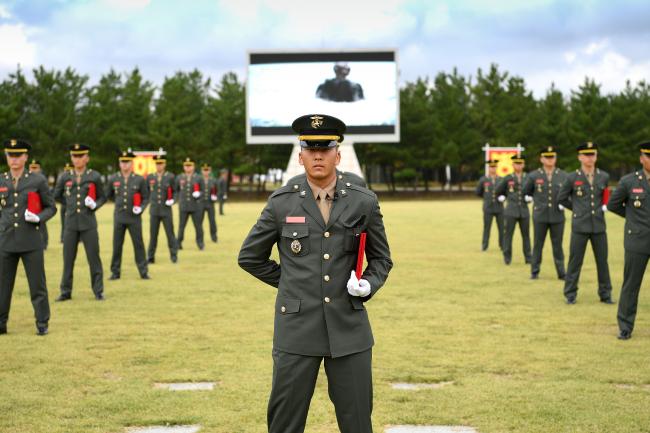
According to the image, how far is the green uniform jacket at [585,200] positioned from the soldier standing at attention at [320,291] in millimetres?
8266

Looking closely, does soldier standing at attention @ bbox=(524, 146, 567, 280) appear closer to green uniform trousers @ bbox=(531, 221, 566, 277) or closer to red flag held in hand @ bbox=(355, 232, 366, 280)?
green uniform trousers @ bbox=(531, 221, 566, 277)

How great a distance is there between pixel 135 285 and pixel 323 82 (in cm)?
3779

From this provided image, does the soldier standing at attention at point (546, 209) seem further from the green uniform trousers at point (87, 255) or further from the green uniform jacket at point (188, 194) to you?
the green uniform jacket at point (188, 194)

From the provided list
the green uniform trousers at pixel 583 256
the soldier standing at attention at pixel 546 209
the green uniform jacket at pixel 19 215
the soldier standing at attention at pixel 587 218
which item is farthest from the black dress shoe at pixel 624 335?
the green uniform jacket at pixel 19 215

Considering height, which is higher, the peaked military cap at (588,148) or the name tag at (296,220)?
the peaked military cap at (588,148)

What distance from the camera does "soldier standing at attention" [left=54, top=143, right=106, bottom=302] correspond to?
511 inches

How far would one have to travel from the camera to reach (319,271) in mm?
4605

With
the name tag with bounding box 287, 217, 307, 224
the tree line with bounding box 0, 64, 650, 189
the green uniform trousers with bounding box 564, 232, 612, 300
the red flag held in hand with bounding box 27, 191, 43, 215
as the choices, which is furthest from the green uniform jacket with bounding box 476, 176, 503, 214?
the tree line with bounding box 0, 64, 650, 189

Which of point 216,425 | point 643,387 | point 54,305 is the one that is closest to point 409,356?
point 643,387

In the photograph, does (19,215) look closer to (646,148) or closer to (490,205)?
(646,148)

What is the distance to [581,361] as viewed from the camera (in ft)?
28.0

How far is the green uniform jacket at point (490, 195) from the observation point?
21750mm

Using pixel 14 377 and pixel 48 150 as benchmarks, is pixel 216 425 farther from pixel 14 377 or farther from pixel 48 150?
pixel 48 150

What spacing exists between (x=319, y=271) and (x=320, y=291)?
0.11m
